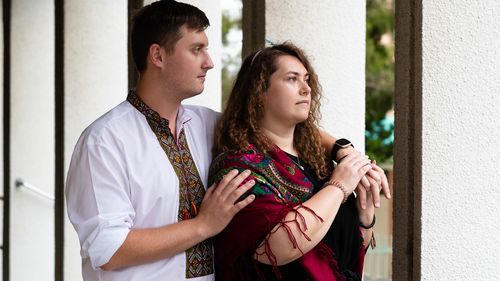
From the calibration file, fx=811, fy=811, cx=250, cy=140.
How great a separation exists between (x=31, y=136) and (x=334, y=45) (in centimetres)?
328

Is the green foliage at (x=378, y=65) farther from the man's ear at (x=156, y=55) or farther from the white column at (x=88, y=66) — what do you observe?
the man's ear at (x=156, y=55)

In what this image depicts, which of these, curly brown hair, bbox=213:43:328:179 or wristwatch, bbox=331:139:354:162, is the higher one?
curly brown hair, bbox=213:43:328:179

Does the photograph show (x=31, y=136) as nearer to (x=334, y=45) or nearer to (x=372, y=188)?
(x=334, y=45)

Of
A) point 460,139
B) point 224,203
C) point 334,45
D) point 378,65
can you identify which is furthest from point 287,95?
point 378,65

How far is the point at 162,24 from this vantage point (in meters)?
2.10

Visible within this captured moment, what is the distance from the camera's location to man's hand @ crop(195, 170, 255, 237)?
76.3 inches

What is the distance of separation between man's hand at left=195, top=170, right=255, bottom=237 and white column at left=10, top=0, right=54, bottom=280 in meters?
3.82

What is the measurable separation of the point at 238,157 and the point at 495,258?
2.33 feet

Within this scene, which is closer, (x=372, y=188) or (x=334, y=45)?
(x=372, y=188)

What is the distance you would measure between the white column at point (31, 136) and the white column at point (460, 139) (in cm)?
401

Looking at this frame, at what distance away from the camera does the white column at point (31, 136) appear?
553 cm

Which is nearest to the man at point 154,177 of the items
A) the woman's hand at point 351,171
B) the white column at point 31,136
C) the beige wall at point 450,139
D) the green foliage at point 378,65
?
the woman's hand at point 351,171

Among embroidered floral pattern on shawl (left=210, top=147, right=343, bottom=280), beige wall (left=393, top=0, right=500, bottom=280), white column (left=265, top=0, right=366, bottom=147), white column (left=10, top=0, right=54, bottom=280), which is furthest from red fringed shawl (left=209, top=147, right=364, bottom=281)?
white column (left=10, top=0, right=54, bottom=280)

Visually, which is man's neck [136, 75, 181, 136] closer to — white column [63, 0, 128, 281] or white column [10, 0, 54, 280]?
white column [63, 0, 128, 281]
